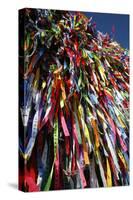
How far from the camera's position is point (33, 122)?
6730 millimetres

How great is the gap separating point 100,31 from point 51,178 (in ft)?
5.09

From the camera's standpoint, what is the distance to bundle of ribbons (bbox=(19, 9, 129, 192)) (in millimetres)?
6738

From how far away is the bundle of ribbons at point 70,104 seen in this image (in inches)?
265

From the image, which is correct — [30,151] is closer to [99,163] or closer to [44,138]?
[44,138]

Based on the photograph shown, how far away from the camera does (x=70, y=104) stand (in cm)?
695

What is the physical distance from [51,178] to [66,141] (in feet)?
1.26

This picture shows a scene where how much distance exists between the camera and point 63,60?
692 centimetres

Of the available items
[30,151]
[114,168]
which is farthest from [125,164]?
[30,151]

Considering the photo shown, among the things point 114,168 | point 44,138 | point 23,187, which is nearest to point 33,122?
point 44,138

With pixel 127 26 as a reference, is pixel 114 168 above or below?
below

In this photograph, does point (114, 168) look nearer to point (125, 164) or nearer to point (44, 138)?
point (125, 164)

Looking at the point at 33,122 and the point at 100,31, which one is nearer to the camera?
the point at 33,122

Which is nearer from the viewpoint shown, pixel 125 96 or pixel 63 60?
pixel 63 60

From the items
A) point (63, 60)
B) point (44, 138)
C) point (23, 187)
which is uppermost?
point (63, 60)
